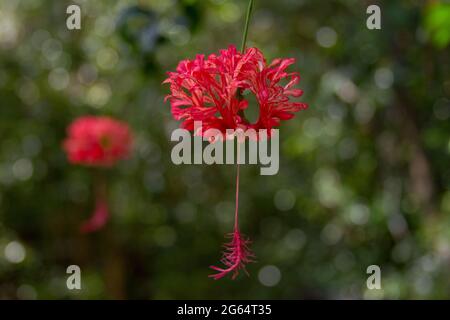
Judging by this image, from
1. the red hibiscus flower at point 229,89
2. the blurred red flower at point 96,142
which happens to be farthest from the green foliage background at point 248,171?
the red hibiscus flower at point 229,89

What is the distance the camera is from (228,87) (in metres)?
0.86

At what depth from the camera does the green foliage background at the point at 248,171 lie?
253 centimetres

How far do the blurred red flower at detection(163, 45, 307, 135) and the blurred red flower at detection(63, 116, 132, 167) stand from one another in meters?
2.09

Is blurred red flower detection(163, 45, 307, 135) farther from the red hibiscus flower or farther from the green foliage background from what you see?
the green foliage background

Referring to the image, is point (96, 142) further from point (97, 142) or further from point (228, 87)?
point (228, 87)

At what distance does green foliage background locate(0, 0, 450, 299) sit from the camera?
253 cm

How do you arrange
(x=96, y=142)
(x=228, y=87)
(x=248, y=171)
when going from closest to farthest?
(x=228, y=87) → (x=96, y=142) → (x=248, y=171)

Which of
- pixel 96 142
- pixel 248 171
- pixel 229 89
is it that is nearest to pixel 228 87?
pixel 229 89

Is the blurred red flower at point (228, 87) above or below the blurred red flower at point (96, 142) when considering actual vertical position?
below

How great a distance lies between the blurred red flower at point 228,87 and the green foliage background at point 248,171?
105cm

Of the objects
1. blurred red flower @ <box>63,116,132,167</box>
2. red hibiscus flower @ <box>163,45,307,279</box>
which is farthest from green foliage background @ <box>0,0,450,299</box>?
red hibiscus flower @ <box>163,45,307,279</box>

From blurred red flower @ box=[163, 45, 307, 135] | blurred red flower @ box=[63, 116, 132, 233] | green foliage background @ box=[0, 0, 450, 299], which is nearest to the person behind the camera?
blurred red flower @ box=[163, 45, 307, 135]

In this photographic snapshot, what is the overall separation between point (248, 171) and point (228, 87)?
3.79m

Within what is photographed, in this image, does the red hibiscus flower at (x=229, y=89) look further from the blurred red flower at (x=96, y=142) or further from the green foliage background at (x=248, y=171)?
the blurred red flower at (x=96, y=142)
